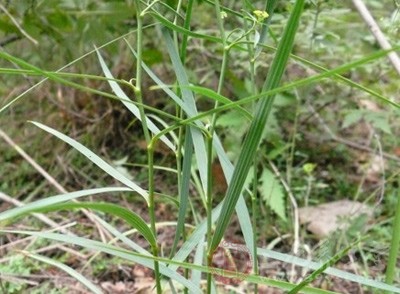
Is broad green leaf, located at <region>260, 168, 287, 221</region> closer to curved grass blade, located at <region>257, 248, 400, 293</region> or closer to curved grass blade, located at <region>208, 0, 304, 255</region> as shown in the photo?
curved grass blade, located at <region>257, 248, 400, 293</region>

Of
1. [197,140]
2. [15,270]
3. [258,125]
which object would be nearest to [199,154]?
[197,140]

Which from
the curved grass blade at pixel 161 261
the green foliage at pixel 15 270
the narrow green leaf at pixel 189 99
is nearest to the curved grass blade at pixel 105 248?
the curved grass blade at pixel 161 261

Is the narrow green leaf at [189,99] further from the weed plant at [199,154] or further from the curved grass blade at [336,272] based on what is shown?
the curved grass blade at [336,272]

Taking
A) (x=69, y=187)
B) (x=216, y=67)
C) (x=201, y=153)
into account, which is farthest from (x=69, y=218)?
(x=201, y=153)

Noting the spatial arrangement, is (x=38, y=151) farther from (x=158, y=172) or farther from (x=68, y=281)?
(x=68, y=281)

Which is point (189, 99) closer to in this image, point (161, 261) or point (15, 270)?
point (161, 261)

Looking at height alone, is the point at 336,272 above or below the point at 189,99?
below
